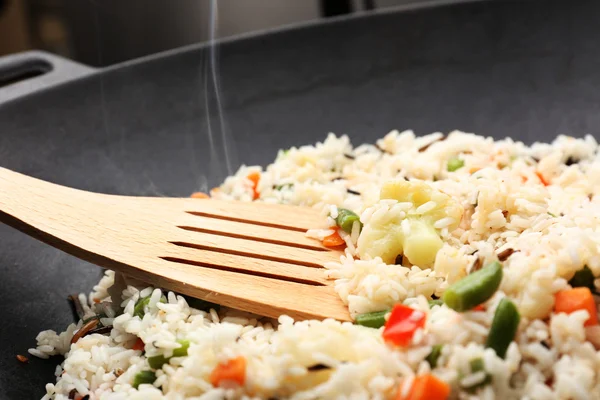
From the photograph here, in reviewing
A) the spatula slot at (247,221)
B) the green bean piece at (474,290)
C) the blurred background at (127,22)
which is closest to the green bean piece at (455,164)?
the spatula slot at (247,221)

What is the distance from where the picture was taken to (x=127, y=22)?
4160 mm

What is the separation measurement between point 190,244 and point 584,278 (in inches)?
33.0

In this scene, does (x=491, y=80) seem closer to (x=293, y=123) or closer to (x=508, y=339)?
(x=293, y=123)

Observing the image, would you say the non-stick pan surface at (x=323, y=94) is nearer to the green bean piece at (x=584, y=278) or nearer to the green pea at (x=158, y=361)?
the green pea at (x=158, y=361)

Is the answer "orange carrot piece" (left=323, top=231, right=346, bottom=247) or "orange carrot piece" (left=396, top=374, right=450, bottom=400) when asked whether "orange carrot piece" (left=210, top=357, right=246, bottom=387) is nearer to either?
"orange carrot piece" (left=396, top=374, right=450, bottom=400)

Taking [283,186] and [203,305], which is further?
[283,186]

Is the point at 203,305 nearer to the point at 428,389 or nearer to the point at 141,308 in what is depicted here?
the point at 141,308

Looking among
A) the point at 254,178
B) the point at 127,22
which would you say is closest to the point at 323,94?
the point at 254,178

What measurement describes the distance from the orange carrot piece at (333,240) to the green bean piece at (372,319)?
0.92 ft

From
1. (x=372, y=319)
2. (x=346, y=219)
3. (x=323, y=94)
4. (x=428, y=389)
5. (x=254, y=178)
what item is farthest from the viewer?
(x=323, y=94)

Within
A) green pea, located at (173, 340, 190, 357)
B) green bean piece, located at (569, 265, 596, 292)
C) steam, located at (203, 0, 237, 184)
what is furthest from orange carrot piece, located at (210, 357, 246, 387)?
steam, located at (203, 0, 237, 184)

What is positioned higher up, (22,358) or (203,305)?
(203,305)

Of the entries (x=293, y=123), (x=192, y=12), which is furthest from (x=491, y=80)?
(x=192, y=12)

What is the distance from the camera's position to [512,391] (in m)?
1.16
